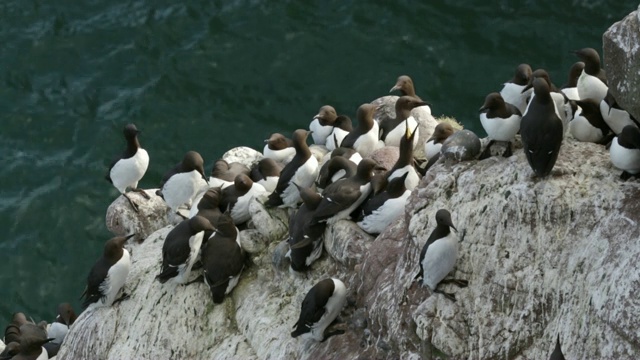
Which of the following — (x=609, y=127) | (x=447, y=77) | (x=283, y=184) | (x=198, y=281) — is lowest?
(x=447, y=77)

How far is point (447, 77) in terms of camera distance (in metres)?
22.8

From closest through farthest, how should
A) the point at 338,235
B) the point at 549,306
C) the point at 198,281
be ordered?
the point at 549,306
the point at 338,235
the point at 198,281

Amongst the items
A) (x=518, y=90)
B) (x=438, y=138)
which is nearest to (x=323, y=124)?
(x=438, y=138)

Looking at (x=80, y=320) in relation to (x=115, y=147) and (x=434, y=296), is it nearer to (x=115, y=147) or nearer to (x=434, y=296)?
(x=434, y=296)

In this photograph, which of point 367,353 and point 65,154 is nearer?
point 367,353

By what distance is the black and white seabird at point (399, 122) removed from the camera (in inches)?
628

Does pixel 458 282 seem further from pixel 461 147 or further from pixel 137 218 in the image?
pixel 137 218

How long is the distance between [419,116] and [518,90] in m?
2.77

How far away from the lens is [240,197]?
48.3 ft

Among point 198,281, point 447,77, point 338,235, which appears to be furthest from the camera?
→ point 447,77

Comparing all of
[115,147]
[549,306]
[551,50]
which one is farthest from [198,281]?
[551,50]

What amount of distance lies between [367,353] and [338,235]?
179 cm

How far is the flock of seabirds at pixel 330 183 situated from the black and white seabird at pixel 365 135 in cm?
2

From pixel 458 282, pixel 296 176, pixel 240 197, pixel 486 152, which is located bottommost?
pixel 240 197
